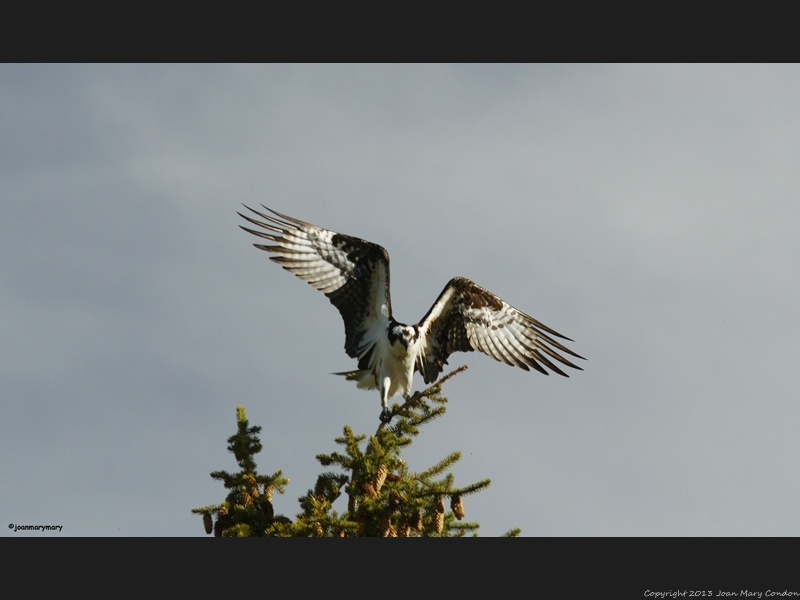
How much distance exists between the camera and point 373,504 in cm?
874

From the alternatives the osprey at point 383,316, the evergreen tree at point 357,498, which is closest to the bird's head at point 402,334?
the osprey at point 383,316

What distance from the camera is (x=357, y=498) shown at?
8.92 m

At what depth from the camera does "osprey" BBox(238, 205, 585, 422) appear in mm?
12273

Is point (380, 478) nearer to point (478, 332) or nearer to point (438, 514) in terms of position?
point (438, 514)

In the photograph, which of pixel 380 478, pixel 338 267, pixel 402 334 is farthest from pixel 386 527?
pixel 338 267

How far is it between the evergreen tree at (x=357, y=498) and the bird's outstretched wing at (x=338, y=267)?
347 cm

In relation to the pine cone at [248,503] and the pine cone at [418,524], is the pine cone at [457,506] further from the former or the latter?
the pine cone at [248,503]

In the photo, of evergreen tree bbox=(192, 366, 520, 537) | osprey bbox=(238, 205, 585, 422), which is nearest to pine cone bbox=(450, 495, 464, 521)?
evergreen tree bbox=(192, 366, 520, 537)

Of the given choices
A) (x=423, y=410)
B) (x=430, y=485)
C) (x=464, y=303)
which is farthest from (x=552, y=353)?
(x=430, y=485)

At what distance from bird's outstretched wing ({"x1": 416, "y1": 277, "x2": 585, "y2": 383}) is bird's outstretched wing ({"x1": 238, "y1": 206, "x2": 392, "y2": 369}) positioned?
850 millimetres

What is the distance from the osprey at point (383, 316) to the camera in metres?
12.3

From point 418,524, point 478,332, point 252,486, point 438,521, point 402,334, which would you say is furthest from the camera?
point 478,332

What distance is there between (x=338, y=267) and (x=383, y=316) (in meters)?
1.03

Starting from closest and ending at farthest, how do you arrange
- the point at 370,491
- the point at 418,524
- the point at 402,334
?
1. the point at 418,524
2. the point at 370,491
3. the point at 402,334
